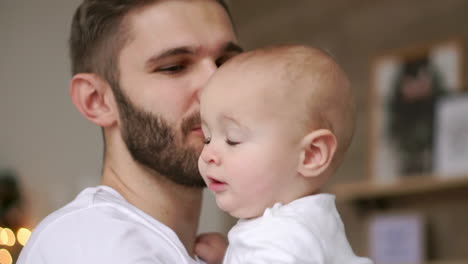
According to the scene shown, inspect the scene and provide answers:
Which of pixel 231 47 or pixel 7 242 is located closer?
pixel 231 47

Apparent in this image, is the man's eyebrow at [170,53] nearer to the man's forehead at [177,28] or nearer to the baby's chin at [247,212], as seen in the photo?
the man's forehead at [177,28]

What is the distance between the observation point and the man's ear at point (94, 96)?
1573 mm

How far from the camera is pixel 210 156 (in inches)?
43.6

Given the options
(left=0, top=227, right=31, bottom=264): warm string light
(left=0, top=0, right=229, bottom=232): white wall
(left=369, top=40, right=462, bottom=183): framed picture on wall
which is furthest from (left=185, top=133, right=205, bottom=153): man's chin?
(left=0, top=0, right=229, bottom=232): white wall

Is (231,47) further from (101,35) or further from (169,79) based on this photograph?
(101,35)

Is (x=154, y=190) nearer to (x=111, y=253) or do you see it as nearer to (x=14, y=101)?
(x=111, y=253)

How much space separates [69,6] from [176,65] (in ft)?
8.74

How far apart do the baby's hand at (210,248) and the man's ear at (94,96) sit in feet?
1.07

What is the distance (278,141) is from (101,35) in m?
0.67

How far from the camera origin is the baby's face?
1.07 metres

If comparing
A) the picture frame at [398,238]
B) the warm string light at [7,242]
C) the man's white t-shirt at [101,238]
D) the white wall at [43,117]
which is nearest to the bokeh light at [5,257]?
the warm string light at [7,242]

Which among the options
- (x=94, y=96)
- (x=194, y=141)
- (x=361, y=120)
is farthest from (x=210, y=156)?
(x=361, y=120)

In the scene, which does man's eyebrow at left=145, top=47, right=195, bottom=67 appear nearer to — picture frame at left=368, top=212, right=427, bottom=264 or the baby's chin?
the baby's chin

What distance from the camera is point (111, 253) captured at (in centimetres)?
117
